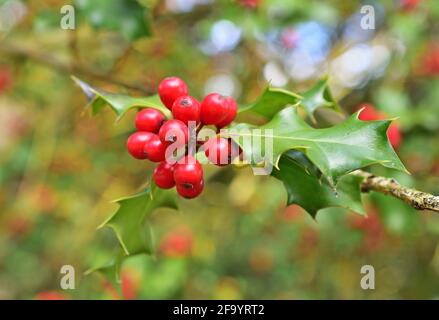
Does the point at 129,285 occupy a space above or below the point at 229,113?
below

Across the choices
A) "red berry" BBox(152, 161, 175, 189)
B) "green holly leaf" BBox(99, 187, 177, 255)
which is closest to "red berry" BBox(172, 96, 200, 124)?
"red berry" BBox(152, 161, 175, 189)

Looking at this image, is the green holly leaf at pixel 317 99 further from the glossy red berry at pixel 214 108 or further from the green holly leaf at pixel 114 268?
the green holly leaf at pixel 114 268

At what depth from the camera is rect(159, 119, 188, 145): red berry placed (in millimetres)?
1014

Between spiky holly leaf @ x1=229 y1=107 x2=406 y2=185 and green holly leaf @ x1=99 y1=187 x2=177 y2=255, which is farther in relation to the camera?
green holly leaf @ x1=99 y1=187 x2=177 y2=255

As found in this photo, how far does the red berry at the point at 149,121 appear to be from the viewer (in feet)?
3.66

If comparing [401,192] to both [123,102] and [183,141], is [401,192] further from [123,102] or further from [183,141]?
[123,102]

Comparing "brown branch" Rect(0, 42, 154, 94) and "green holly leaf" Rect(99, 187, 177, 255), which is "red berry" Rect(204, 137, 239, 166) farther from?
"brown branch" Rect(0, 42, 154, 94)

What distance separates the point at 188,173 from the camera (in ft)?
3.22

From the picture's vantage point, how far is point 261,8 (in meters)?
2.50

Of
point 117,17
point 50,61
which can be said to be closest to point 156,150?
point 117,17

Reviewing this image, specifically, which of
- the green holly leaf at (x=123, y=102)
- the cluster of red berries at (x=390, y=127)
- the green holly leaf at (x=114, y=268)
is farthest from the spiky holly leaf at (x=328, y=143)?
the cluster of red berries at (x=390, y=127)

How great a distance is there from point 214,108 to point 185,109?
6cm

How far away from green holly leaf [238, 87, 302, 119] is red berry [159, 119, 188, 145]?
263 millimetres
